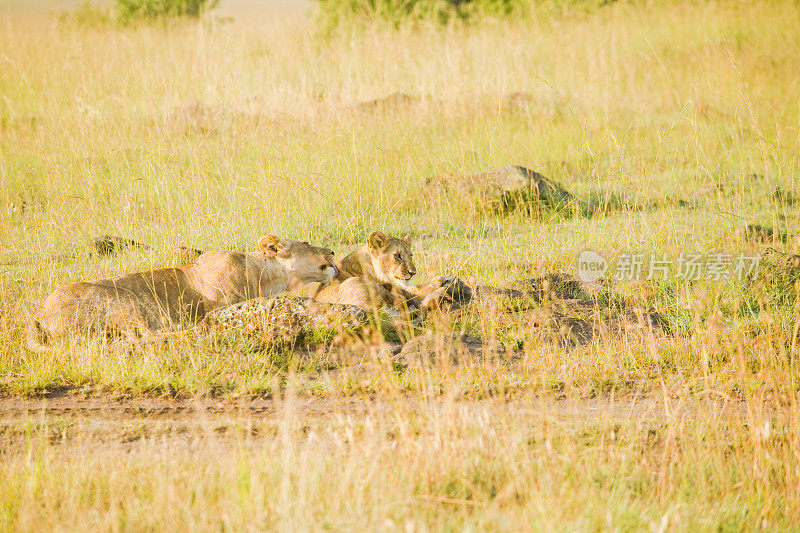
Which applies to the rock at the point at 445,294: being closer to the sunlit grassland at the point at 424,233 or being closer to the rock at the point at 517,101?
the sunlit grassland at the point at 424,233

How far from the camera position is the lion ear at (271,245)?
6.29 metres

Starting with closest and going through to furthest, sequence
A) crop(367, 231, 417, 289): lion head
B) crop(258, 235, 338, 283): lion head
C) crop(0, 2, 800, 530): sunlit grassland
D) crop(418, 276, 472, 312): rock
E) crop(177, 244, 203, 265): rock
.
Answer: crop(0, 2, 800, 530): sunlit grassland
crop(418, 276, 472, 312): rock
crop(367, 231, 417, 289): lion head
crop(258, 235, 338, 283): lion head
crop(177, 244, 203, 265): rock

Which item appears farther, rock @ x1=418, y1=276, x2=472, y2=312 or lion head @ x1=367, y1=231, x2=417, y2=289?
lion head @ x1=367, y1=231, x2=417, y2=289

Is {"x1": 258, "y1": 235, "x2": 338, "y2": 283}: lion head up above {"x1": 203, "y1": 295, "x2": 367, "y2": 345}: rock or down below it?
above

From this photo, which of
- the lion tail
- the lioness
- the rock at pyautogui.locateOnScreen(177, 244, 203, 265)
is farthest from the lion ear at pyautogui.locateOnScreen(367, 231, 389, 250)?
the lion tail

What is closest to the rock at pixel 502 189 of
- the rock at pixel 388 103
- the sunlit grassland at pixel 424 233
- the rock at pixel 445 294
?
the sunlit grassland at pixel 424 233

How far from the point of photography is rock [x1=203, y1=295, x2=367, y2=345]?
556 centimetres

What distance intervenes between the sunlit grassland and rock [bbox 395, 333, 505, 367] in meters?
0.17

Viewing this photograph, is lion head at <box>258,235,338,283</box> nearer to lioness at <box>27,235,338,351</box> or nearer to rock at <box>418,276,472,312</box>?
lioness at <box>27,235,338,351</box>

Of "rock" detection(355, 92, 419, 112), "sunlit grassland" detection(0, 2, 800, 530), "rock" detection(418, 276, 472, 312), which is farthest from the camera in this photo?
"rock" detection(355, 92, 419, 112)

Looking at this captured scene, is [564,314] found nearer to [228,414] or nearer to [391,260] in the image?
[391,260]

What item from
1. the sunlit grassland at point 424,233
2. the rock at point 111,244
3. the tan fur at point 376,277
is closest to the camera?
the sunlit grassland at point 424,233

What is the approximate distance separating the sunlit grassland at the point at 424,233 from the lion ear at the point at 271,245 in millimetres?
Answer: 1149

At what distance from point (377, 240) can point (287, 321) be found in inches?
40.1
